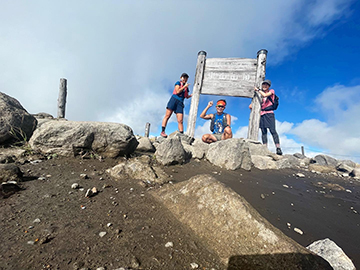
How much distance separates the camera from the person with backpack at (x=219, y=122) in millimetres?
6332

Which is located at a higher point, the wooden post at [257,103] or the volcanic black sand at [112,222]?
the wooden post at [257,103]

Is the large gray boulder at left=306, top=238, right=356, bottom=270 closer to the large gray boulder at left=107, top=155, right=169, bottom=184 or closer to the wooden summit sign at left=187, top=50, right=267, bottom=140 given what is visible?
the large gray boulder at left=107, top=155, right=169, bottom=184

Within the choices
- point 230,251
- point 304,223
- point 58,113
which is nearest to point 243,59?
point 304,223

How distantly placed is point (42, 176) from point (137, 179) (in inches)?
57.1

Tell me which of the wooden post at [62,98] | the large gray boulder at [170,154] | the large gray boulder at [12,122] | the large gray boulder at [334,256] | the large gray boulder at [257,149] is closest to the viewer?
the large gray boulder at [334,256]

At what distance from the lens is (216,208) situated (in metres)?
1.74

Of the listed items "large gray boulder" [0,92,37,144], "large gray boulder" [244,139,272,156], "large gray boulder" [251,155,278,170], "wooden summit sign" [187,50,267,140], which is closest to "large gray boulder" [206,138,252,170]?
"large gray boulder" [251,155,278,170]

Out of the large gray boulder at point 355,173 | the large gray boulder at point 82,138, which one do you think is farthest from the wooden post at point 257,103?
the large gray boulder at point 82,138

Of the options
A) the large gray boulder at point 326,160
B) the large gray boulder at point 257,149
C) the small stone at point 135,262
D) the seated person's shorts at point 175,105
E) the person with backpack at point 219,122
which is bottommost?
the large gray boulder at point 326,160

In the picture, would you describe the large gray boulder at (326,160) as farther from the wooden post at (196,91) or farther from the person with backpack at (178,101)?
the person with backpack at (178,101)

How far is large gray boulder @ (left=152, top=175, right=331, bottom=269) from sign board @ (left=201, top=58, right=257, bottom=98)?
18.3ft

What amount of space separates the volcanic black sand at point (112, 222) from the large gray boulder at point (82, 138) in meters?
0.32

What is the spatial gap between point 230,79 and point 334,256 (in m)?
6.44

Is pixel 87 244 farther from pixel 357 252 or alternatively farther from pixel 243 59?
pixel 243 59
